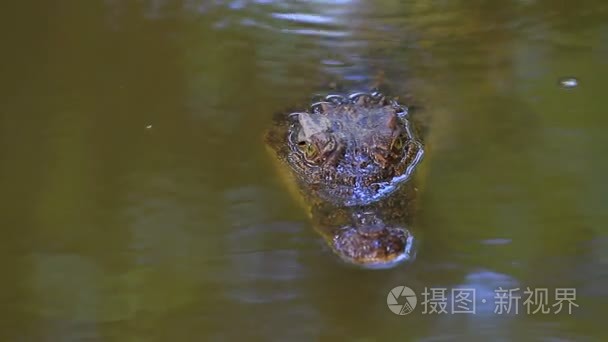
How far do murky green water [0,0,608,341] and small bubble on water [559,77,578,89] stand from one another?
3 cm

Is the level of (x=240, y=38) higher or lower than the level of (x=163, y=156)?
higher

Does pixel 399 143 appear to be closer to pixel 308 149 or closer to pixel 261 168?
pixel 308 149

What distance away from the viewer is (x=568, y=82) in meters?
2.73

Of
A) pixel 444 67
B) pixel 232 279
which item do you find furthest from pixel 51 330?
pixel 444 67

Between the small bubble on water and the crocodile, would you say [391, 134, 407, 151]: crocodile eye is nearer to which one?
the crocodile

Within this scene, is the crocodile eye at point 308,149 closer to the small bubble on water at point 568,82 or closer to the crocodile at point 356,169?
the crocodile at point 356,169

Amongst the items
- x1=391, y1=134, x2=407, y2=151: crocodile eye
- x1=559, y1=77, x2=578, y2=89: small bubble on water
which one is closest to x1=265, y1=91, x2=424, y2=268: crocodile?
x1=391, y1=134, x2=407, y2=151: crocodile eye

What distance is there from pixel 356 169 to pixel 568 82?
107cm

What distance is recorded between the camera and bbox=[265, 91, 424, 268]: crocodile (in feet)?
6.84

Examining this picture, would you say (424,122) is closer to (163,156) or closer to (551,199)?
(551,199)

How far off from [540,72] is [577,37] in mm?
338

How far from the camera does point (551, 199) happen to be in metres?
2.29

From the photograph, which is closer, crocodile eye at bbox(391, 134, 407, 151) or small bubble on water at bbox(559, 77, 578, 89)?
crocodile eye at bbox(391, 134, 407, 151)

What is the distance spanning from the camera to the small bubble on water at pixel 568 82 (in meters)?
2.71
